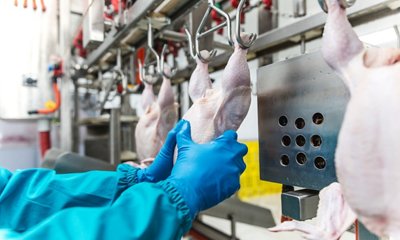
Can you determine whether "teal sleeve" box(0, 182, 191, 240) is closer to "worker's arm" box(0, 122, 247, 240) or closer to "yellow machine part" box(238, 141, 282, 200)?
"worker's arm" box(0, 122, 247, 240)

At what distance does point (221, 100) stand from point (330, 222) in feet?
1.31

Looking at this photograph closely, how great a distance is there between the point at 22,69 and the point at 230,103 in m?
1.95

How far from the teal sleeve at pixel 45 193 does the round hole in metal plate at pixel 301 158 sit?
0.52 m

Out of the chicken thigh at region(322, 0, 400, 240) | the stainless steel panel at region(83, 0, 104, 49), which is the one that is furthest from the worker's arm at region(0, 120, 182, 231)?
the stainless steel panel at region(83, 0, 104, 49)

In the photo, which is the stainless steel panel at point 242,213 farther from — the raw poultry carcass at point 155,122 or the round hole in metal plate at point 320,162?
the round hole in metal plate at point 320,162

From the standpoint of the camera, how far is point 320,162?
658 millimetres

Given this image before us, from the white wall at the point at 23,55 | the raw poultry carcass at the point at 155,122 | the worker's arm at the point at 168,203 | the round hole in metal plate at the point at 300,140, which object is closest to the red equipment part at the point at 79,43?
the white wall at the point at 23,55

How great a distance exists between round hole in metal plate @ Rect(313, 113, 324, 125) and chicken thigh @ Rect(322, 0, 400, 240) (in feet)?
0.63

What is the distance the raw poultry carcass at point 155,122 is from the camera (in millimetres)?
1177

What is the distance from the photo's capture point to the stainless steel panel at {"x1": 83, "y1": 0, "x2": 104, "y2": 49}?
4.74 feet

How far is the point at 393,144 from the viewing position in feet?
1.35

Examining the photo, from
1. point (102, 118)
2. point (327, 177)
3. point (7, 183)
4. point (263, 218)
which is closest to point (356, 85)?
point (327, 177)

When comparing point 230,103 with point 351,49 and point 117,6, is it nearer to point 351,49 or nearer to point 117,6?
point 351,49

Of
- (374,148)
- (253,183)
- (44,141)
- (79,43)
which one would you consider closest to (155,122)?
(374,148)
